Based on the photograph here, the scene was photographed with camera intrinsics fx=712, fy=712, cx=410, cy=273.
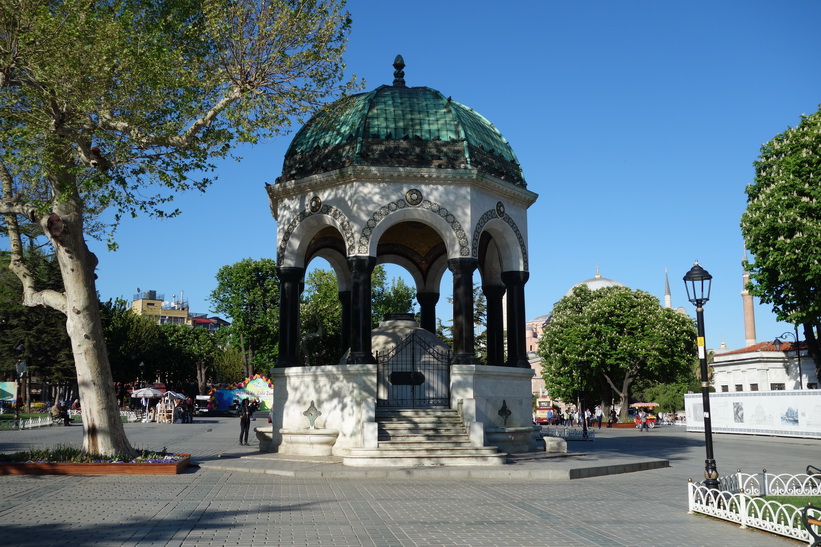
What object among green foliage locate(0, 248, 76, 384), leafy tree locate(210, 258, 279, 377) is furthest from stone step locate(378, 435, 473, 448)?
leafy tree locate(210, 258, 279, 377)

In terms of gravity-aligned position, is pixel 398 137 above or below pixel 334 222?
above

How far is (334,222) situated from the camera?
19.0 metres

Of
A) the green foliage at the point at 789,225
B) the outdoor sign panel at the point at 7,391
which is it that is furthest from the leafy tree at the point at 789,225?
the outdoor sign panel at the point at 7,391

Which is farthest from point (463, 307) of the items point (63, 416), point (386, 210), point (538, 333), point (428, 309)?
point (538, 333)

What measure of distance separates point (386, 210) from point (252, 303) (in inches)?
1659

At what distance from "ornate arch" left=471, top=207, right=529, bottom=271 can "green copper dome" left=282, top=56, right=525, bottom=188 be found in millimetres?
1007

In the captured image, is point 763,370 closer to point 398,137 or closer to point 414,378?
point 414,378

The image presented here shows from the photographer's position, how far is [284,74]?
15.9 meters

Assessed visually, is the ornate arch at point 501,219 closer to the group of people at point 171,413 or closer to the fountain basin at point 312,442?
the fountain basin at point 312,442

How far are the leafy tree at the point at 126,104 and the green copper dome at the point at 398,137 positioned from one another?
2678 millimetres

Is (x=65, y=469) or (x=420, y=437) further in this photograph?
(x=420, y=437)

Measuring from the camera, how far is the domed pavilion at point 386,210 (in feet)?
59.3

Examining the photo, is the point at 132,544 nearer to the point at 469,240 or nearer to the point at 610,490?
the point at 610,490

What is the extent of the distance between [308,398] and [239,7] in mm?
9522
